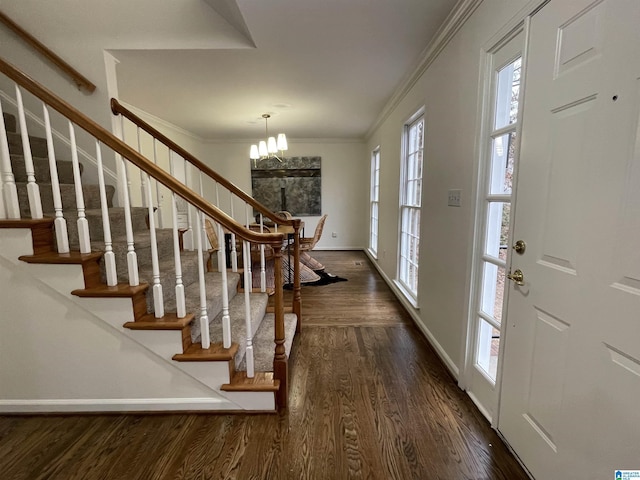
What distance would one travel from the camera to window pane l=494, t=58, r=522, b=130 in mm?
1457

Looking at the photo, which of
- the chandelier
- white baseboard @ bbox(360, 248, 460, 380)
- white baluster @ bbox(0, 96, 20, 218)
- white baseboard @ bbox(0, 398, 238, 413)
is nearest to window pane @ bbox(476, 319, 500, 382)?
white baseboard @ bbox(360, 248, 460, 380)

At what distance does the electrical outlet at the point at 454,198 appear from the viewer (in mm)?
1907

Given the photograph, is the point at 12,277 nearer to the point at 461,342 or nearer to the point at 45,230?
the point at 45,230

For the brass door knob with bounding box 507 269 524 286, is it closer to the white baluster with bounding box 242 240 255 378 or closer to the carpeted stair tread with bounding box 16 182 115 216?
the white baluster with bounding box 242 240 255 378

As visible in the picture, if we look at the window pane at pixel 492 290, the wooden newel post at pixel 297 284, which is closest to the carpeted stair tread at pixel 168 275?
the wooden newel post at pixel 297 284

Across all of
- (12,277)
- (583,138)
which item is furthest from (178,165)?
(583,138)

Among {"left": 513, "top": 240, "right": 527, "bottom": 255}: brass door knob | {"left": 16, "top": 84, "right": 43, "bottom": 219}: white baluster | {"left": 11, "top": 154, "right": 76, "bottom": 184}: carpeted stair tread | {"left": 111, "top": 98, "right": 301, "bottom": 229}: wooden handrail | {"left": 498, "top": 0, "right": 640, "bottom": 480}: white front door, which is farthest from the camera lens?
{"left": 111, "top": 98, "right": 301, "bottom": 229}: wooden handrail

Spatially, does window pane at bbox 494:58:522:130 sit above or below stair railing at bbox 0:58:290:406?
above

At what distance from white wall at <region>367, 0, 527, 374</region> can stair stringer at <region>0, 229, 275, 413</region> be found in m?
1.35

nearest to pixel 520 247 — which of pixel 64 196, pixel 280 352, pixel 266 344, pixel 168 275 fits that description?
pixel 280 352

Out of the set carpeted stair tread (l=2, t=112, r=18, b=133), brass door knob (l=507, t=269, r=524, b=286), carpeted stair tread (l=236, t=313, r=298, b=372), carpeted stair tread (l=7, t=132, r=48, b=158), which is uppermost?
carpeted stair tread (l=2, t=112, r=18, b=133)

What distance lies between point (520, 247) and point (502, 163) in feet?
1.67

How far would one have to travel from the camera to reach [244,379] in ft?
5.45

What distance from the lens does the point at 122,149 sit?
57.1 inches
